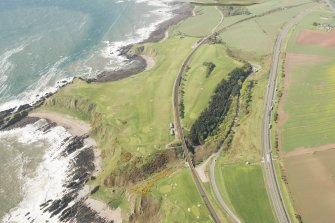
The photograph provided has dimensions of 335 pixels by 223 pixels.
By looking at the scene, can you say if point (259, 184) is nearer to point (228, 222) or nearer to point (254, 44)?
point (228, 222)

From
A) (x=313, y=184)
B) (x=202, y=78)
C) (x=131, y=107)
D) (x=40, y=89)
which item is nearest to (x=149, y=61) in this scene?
(x=202, y=78)

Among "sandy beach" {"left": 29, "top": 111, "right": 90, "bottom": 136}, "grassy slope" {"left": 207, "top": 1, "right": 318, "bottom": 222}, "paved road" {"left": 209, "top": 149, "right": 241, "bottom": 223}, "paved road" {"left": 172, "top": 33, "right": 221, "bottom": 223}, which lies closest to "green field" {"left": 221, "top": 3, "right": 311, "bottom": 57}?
"grassy slope" {"left": 207, "top": 1, "right": 318, "bottom": 222}

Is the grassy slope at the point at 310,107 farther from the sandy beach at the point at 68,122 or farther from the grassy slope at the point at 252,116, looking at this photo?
the sandy beach at the point at 68,122

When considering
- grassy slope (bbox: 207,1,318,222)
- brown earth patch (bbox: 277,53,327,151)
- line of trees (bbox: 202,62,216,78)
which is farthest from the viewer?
line of trees (bbox: 202,62,216,78)

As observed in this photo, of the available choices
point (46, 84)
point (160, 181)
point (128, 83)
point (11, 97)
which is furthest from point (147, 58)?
point (160, 181)

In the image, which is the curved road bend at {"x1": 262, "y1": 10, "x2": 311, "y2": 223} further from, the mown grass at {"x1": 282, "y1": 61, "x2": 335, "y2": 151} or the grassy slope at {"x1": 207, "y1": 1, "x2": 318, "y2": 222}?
the mown grass at {"x1": 282, "y1": 61, "x2": 335, "y2": 151}

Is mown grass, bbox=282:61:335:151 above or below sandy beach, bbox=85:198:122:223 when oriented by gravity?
above

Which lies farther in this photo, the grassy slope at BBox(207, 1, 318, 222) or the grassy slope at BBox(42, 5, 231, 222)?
the grassy slope at BBox(42, 5, 231, 222)

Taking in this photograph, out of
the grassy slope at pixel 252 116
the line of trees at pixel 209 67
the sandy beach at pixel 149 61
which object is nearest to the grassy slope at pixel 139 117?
the sandy beach at pixel 149 61
